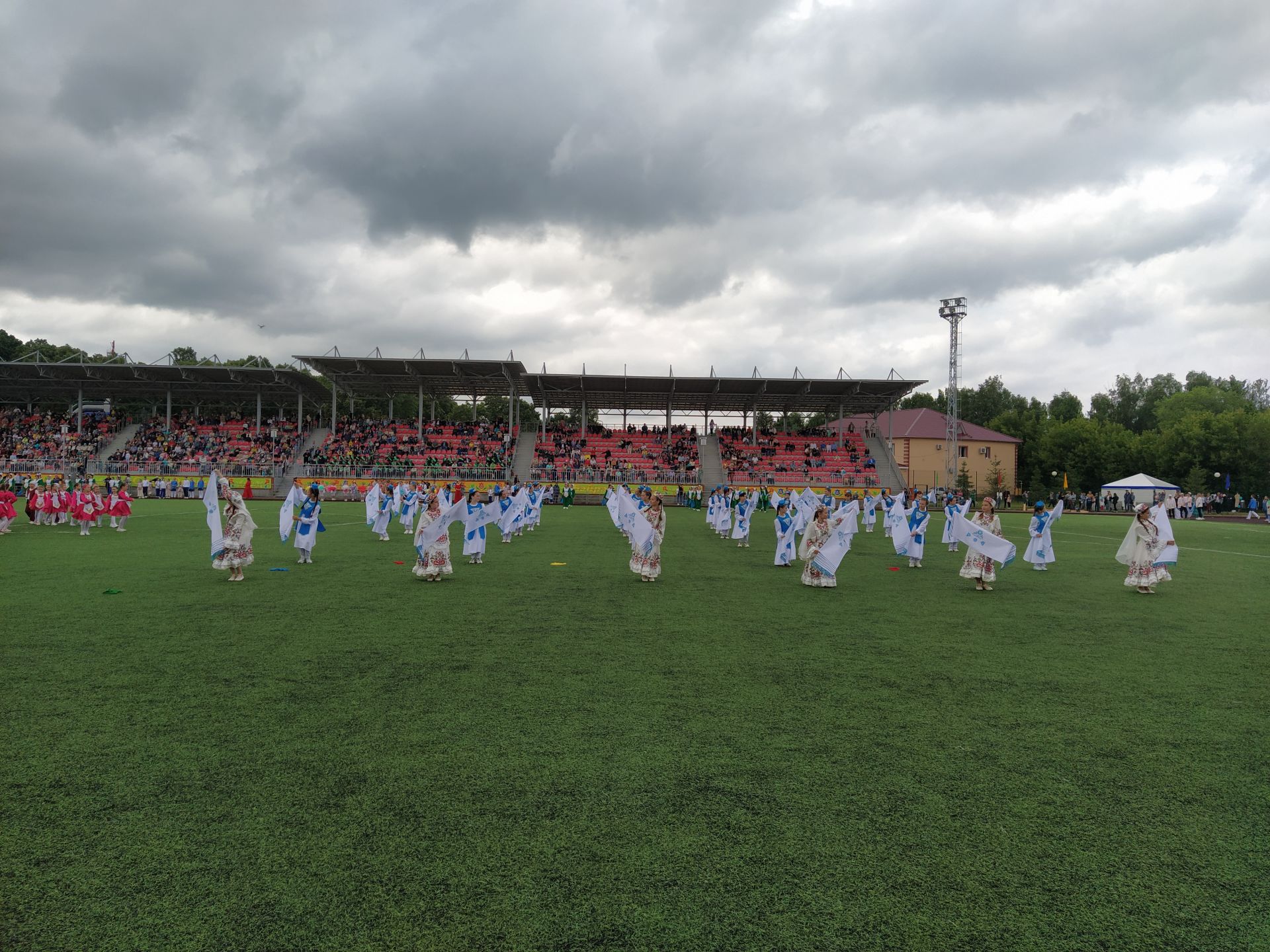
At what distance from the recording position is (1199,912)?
2.93 m

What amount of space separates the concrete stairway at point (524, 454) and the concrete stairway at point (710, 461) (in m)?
10.5

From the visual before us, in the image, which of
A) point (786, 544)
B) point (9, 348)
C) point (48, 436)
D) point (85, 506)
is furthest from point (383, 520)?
point (9, 348)

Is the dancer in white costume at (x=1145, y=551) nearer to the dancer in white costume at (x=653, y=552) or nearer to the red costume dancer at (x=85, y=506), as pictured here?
the dancer in white costume at (x=653, y=552)

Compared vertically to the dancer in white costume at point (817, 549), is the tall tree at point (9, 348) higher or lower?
higher

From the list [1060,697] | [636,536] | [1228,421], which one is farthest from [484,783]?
[1228,421]

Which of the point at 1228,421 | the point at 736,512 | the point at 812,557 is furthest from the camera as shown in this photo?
the point at 1228,421

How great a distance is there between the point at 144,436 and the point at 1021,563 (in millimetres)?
49550

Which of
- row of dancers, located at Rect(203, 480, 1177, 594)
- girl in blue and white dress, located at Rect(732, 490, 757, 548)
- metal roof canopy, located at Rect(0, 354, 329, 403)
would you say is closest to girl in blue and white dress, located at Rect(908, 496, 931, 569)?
row of dancers, located at Rect(203, 480, 1177, 594)

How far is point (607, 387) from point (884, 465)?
59.3 ft

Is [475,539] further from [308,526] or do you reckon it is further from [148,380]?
[148,380]

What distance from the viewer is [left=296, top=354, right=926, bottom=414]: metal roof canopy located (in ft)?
139

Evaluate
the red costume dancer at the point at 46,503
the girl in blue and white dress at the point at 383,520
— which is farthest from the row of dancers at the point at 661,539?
the red costume dancer at the point at 46,503

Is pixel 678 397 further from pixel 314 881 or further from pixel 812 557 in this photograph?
pixel 314 881

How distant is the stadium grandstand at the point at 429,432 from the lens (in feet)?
137
